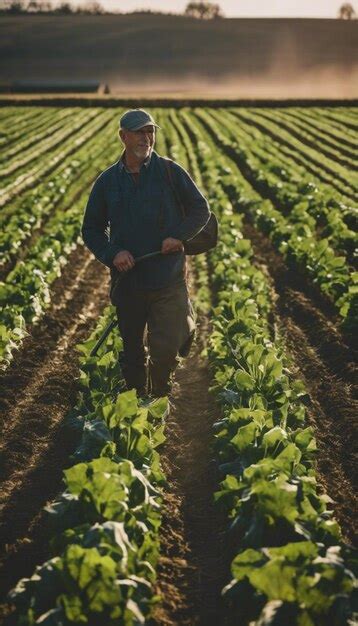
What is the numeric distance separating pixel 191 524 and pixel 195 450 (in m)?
1.07

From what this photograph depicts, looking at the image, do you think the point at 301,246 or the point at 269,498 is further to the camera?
the point at 301,246

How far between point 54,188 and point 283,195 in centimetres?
551

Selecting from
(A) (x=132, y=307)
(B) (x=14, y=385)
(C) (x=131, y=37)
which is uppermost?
(A) (x=132, y=307)

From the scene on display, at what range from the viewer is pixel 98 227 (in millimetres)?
5594

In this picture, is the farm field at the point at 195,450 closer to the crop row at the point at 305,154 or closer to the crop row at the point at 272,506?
the crop row at the point at 272,506

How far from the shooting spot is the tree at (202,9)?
111 meters

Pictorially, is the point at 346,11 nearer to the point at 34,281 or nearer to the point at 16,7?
the point at 16,7

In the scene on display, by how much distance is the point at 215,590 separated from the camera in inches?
168

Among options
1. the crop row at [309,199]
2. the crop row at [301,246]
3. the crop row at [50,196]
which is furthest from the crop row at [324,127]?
the crop row at [50,196]

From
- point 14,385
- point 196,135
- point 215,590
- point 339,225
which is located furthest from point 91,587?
point 196,135

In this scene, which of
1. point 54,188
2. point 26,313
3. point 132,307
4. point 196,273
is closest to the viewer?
point 132,307

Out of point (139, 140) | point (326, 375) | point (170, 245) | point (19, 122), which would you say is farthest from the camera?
point (19, 122)

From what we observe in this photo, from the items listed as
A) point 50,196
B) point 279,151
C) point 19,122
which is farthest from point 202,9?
point 50,196

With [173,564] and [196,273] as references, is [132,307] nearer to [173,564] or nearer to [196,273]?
→ [173,564]
